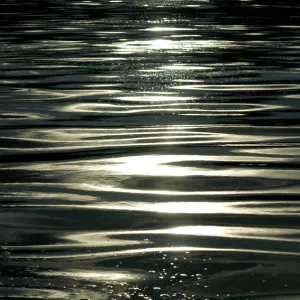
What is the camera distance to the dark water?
4.82 metres

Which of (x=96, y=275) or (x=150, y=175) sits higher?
(x=96, y=275)

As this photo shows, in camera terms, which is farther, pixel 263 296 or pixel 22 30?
pixel 22 30

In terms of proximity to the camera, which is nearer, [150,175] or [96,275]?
[96,275]

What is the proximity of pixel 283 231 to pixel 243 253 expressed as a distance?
0.48m

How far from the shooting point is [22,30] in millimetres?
21500

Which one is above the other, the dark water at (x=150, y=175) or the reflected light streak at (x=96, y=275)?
the reflected light streak at (x=96, y=275)

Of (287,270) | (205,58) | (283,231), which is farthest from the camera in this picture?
(205,58)

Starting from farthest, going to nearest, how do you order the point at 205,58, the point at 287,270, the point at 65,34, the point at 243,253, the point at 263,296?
the point at 65,34, the point at 205,58, the point at 243,253, the point at 287,270, the point at 263,296

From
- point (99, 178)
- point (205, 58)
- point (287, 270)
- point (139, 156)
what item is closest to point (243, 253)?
point (287, 270)

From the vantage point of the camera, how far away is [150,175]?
7.09 m

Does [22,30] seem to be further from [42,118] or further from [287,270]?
[287,270]

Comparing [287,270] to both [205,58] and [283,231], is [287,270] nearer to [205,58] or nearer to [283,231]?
[283,231]

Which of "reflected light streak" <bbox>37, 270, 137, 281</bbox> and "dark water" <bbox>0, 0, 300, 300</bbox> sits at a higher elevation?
"reflected light streak" <bbox>37, 270, 137, 281</bbox>

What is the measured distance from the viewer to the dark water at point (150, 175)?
15.8ft
